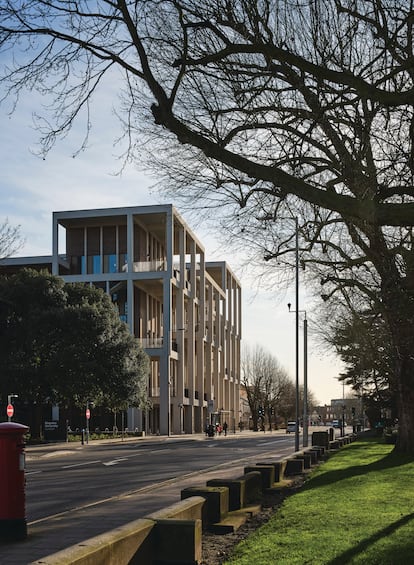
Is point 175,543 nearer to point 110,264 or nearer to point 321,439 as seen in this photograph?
point 321,439

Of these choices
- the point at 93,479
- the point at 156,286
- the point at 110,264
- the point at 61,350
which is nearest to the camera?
the point at 93,479

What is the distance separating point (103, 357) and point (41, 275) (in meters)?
6.27

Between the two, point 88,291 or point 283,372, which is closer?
point 88,291

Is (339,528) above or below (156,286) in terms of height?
below

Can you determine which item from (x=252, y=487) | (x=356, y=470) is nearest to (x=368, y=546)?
(x=252, y=487)

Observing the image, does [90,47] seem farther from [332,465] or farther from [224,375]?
[224,375]

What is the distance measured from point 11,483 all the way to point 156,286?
2483 inches

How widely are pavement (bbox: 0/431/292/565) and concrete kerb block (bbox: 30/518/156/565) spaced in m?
0.91

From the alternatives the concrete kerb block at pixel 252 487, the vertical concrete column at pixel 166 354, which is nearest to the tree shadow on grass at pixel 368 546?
the concrete kerb block at pixel 252 487

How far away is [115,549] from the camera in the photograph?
20.2 ft

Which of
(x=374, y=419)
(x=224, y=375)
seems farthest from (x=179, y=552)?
(x=224, y=375)

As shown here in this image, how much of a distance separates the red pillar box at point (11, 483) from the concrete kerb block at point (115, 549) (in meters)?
2.66

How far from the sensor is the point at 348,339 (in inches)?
1302

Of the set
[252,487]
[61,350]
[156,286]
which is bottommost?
[252,487]
